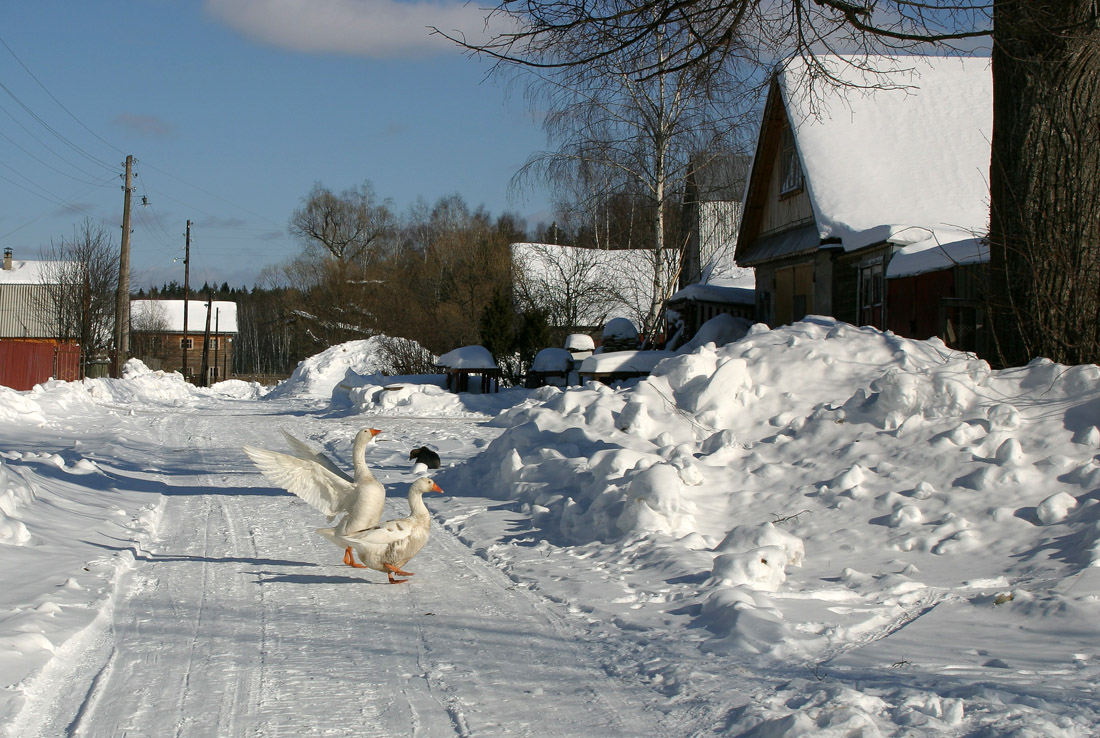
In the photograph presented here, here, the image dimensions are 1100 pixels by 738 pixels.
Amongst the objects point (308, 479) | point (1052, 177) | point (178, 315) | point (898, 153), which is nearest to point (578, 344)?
point (898, 153)

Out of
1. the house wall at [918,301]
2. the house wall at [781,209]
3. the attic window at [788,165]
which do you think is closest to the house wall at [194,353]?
the house wall at [781,209]

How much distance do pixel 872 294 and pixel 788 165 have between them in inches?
181

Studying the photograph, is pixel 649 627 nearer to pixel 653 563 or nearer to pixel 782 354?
pixel 653 563

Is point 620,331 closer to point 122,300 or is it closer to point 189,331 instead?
point 122,300

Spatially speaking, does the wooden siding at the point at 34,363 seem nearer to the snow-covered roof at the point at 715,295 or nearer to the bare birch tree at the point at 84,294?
the bare birch tree at the point at 84,294

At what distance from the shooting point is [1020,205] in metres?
8.46

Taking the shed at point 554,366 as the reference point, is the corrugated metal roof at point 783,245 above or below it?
above

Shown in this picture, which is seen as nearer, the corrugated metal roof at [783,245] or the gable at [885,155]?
the gable at [885,155]

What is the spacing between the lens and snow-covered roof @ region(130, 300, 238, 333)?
72.6 metres

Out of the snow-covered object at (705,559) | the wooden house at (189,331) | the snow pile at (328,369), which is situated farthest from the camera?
the wooden house at (189,331)

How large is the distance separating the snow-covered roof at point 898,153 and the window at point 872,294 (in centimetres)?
63

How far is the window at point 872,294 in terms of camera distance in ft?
50.8

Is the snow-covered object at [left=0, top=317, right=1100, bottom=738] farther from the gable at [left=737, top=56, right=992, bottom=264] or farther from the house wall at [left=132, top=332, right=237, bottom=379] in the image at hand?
the house wall at [left=132, top=332, right=237, bottom=379]

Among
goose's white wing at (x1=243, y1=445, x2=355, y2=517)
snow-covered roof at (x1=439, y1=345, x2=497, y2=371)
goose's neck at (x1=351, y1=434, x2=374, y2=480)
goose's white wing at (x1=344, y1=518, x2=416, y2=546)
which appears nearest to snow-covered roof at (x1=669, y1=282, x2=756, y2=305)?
snow-covered roof at (x1=439, y1=345, x2=497, y2=371)
